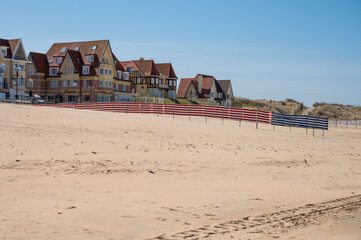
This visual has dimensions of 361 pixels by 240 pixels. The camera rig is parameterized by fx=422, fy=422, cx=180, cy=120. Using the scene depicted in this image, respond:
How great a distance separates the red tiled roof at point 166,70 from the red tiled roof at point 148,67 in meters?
3.17

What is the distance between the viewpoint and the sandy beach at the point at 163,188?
7.79 metres

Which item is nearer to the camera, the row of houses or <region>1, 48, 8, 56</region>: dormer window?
<region>1, 48, 8, 56</region>: dormer window

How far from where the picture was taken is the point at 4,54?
2510 inches

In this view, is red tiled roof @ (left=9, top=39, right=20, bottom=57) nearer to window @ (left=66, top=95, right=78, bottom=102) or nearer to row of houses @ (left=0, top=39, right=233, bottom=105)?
row of houses @ (left=0, top=39, right=233, bottom=105)

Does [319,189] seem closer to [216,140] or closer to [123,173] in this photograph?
[123,173]

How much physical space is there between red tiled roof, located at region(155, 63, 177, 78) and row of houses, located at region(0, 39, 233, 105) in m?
4.65

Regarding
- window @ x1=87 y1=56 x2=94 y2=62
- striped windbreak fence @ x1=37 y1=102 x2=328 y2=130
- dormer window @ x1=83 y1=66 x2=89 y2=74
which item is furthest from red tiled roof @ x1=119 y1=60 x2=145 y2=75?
striped windbreak fence @ x1=37 y1=102 x2=328 y2=130

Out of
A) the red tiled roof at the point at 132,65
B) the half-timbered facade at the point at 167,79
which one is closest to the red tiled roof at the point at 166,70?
the half-timbered facade at the point at 167,79

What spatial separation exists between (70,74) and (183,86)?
28737 millimetres

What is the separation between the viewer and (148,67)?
83750 mm

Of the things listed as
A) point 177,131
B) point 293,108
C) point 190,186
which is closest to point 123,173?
point 190,186

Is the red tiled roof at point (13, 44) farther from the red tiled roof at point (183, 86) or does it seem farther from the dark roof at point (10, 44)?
the red tiled roof at point (183, 86)

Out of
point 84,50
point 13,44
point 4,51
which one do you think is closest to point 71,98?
point 84,50

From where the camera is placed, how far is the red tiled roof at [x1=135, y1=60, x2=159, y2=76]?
82812mm
